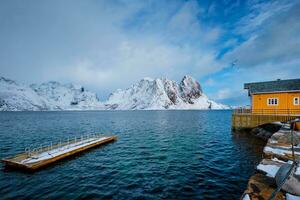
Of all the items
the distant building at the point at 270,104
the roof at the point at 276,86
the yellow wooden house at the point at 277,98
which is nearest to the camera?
the distant building at the point at 270,104

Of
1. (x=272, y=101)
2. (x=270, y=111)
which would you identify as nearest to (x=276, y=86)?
(x=272, y=101)

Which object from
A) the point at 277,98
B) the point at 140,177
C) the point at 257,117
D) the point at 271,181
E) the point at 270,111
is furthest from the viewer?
the point at 270,111

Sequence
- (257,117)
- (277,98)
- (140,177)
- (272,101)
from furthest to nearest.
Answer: (272,101) < (277,98) < (257,117) < (140,177)

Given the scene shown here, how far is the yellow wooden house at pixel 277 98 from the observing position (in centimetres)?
2958

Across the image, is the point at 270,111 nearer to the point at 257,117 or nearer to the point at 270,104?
the point at 270,104

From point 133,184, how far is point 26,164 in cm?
1041

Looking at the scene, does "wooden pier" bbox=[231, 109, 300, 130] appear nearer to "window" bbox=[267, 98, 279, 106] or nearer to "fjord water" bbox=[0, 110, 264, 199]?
"window" bbox=[267, 98, 279, 106]

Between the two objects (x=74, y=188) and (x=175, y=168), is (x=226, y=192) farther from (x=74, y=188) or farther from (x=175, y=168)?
(x=74, y=188)

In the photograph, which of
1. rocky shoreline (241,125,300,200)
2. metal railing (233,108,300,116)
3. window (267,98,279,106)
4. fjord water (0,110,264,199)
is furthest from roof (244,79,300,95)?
rocky shoreline (241,125,300,200)

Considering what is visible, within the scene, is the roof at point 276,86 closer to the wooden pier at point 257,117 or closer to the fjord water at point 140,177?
the wooden pier at point 257,117

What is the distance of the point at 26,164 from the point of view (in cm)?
1505

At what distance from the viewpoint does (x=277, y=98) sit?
102 feet

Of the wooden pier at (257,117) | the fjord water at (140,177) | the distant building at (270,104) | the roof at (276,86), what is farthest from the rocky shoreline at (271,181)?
the roof at (276,86)

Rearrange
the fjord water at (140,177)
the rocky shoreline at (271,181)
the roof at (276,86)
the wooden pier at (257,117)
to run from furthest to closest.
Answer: the roof at (276,86) < the wooden pier at (257,117) < the fjord water at (140,177) < the rocky shoreline at (271,181)
